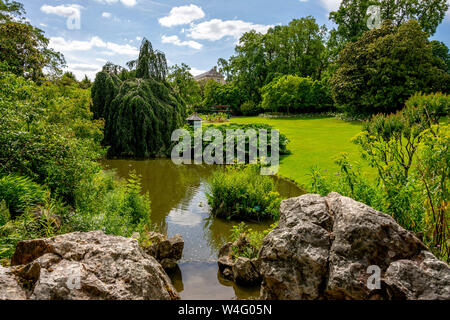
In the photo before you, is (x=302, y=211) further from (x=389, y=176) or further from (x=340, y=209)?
(x=389, y=176)

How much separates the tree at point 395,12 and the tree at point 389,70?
235 inches

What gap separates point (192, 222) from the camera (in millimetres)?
6793

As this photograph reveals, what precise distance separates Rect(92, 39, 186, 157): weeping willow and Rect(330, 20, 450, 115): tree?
1908cm

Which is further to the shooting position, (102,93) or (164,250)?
(102,93)

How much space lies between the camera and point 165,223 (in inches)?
263

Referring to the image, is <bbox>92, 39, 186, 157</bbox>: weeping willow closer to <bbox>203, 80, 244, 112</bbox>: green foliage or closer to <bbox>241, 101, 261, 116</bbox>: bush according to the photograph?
<bbox>241, 101, 261, 116</bbox>: bush

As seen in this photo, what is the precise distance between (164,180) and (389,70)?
23.8 metres

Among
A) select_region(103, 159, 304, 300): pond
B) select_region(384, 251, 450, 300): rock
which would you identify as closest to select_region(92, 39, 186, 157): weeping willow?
select_region(103, 159, 304, 300): pond

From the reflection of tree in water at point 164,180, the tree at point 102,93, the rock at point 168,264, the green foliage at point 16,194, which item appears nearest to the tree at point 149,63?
the tree at point 102,93

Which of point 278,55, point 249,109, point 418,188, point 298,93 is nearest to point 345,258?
point 418,188

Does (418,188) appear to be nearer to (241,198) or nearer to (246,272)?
(246,272)

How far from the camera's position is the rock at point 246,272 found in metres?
4.05

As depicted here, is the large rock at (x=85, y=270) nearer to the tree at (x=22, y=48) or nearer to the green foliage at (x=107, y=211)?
the green foliage at (x=107, y=211)
